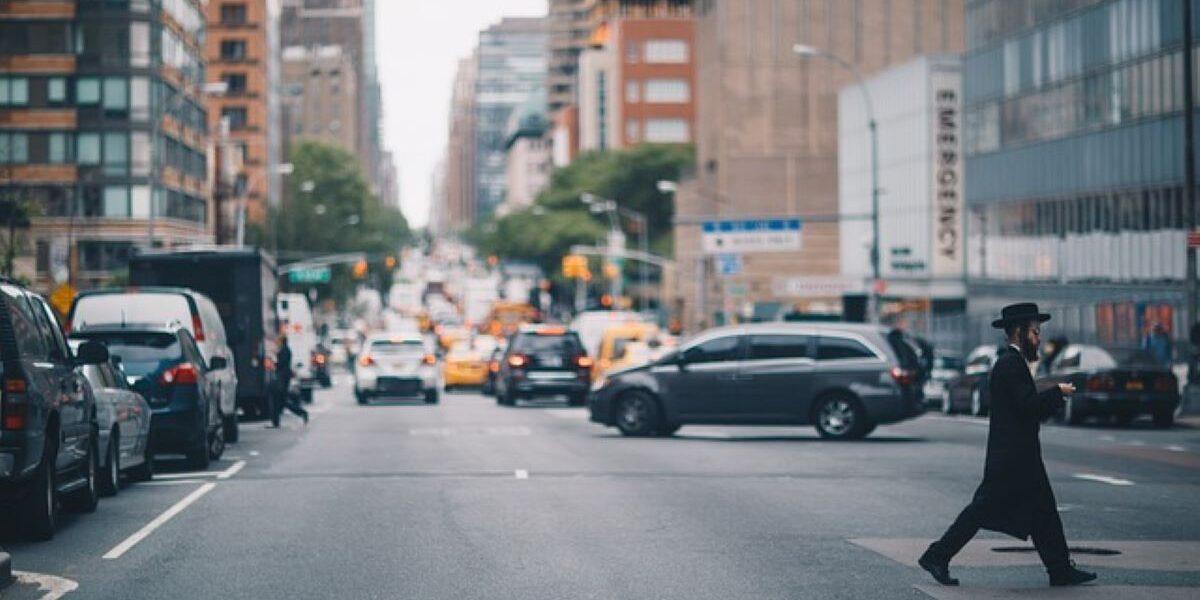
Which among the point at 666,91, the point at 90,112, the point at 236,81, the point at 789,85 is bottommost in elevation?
the point at 90,112

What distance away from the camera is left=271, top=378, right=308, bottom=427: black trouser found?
34.2 m

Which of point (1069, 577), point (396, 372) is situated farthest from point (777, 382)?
point (396, 372)

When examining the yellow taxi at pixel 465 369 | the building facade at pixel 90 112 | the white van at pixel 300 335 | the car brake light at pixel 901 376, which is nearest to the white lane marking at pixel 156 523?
the car brake light at pixel 901 376

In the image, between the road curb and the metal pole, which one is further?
the metal pole

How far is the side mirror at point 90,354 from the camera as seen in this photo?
16.0 metres

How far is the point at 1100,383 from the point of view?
3350cm

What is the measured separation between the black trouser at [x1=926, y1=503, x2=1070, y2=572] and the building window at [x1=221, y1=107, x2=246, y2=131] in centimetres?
12455

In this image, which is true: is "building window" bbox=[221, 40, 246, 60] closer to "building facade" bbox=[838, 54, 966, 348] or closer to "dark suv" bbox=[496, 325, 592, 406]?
"building facade" bbox=[838, 54, 966, 348]

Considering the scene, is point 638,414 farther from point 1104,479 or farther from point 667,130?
point 667,130

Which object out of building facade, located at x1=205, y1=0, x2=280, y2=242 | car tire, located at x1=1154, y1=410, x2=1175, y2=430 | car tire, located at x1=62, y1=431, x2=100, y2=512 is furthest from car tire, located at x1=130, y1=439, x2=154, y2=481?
building facade, located at x1=205, y1=0, x2=280, y2=242

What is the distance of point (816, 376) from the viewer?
93.0ft

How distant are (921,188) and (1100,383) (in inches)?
1734

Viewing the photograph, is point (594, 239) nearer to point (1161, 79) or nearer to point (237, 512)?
point (1161, 79)

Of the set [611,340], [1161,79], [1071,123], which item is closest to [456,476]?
[611,340]
